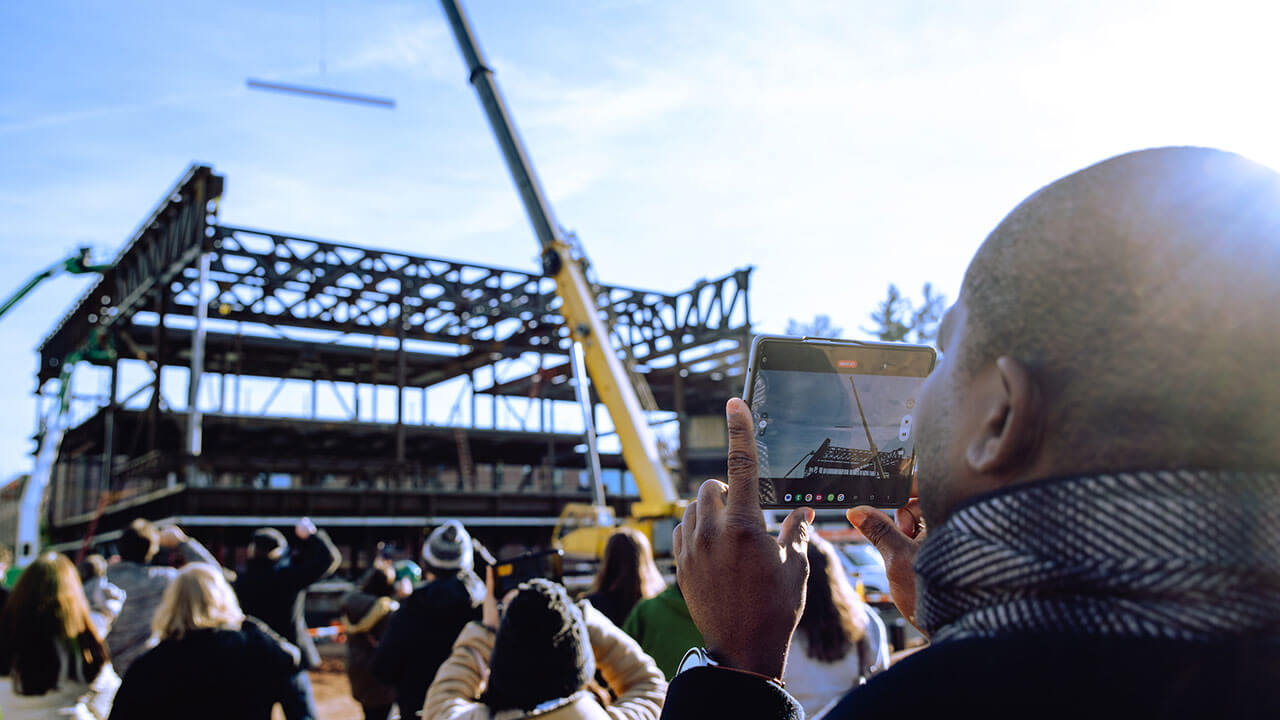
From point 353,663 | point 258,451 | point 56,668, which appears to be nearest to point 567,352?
point 258,451

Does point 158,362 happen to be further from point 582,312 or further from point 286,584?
point 286,584

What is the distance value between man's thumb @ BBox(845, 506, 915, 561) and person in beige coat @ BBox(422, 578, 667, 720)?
1643 mm

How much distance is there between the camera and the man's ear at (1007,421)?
3.16 ft

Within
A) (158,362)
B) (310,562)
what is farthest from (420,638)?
(158,362)

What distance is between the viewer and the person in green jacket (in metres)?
3.88

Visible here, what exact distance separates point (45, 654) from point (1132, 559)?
215 inches

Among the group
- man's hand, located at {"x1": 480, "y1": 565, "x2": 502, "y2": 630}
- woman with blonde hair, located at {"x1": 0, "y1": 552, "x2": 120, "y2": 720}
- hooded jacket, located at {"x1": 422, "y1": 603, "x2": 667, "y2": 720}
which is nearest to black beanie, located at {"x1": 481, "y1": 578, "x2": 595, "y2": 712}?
hooded jacket, located at {"x1": 422, "y1": 603, "x2": 667, "y2": 720}

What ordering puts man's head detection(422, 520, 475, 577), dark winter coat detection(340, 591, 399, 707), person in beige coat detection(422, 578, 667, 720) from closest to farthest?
person in beige coat detection(422, 578, 667, 720), man's head detection(422, 520, 475, 577), dark winter coat detection(340, 591, 399, 707)

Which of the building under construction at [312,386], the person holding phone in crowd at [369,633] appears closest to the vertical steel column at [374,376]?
the building under construction at [312,386]

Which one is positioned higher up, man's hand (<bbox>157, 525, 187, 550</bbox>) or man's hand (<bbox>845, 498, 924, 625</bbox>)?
man's hand (<bbox>845, 498, 924, 625</bbox>)

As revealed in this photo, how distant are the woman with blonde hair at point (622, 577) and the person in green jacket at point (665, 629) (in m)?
0.71

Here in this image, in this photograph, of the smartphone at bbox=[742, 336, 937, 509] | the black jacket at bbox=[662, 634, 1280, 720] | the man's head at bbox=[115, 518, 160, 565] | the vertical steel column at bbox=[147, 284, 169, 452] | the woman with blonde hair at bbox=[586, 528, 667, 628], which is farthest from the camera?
the vertical steel column at bbox=[147, 284, 169, 452]

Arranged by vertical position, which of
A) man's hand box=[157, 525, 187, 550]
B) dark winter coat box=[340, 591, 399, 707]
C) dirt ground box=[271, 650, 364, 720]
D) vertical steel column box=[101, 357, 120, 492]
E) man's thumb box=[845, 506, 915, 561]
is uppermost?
vertical steel column box=[101, 357, 120, 492]

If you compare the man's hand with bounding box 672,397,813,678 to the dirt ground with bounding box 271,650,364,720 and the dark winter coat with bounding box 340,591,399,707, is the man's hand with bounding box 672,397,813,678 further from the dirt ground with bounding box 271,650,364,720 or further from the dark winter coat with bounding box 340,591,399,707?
the dirt ground with bounding box 271,650,364,720
